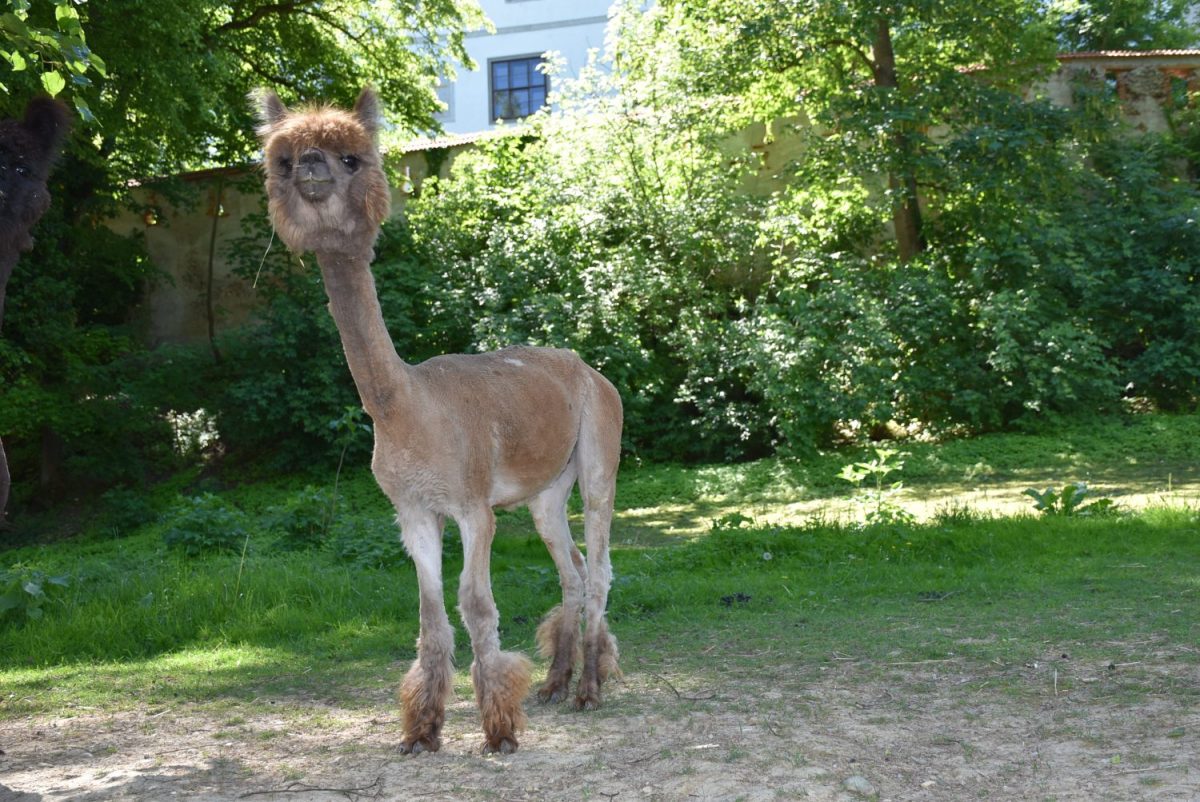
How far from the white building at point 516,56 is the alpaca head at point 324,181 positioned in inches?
1313

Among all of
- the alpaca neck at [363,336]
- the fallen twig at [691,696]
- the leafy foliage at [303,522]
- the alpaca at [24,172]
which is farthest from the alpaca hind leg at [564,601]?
the leafy foliage at [303,522]

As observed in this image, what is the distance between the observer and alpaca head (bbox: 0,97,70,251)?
5.66m

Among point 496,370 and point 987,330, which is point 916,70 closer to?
point 987,330

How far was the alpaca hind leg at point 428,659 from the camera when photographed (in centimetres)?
506

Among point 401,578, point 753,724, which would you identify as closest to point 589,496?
point 753,724

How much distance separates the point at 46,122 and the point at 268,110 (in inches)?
69.8

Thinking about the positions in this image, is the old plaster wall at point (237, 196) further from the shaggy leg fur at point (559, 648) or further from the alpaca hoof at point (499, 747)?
the alpaca hoof at point (499, 747)

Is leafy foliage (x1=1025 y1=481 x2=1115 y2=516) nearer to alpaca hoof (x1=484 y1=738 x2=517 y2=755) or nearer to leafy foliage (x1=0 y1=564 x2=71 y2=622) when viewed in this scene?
alpaca hoof (x1=484 y1=738 x2=517 y2=755)

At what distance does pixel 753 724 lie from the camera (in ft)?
16.9

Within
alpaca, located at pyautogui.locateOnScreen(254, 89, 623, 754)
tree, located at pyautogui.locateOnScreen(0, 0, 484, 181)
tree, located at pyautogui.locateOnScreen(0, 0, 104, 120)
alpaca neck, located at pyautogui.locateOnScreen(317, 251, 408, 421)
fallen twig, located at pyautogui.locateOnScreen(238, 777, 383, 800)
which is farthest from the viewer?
tree, located at pyautogui.locateOnScreen(0, 0, 484, 181)

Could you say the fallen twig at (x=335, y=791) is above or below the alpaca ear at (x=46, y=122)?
below

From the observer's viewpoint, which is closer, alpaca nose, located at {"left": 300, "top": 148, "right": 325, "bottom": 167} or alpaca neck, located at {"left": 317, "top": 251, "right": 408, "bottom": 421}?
alpaca nose, located at {"left": 300, "top": 148, "right": 325, "bottom": 167}

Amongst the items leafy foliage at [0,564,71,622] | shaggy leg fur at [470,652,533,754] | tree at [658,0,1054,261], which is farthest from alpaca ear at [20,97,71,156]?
tree at [658,0,1054,261]

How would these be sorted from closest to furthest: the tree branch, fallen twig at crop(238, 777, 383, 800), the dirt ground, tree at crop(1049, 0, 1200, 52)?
the dirt ground → fallen twig at crop(238, 777, 383, 800) → the tree branch → tree at crop(1049, 0, 1200, 52)
